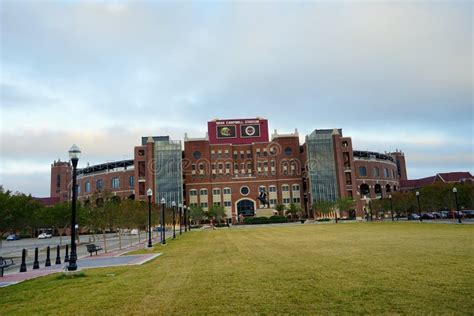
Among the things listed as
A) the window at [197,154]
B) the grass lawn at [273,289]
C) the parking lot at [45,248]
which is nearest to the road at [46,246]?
the parking lot at [45,248]

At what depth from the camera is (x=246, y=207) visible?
10144 cm

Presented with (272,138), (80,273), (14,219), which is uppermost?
(272,138)

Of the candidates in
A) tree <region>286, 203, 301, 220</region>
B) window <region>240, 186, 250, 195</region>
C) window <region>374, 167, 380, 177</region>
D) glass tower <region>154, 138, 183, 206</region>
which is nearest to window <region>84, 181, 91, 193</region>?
glass tower <region>154, 138, 183, 206</region>

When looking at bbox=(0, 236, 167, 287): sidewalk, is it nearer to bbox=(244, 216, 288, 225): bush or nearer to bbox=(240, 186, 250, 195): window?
bbox=(244, 216, 288, 225): bush

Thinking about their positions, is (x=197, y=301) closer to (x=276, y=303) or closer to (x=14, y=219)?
(x=276, y=303)

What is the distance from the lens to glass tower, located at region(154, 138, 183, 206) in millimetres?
97562

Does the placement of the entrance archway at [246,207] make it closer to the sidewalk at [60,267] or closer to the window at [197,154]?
the window at [197,154]

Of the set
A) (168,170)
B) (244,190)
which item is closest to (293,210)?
(244,190)

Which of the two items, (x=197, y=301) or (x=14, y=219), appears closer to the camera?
(x=197, y=301)

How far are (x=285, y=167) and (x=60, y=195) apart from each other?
263 feet

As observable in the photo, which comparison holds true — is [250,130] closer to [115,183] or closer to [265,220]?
[265,220]

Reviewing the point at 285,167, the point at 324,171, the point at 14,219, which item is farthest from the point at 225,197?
the point at 14,219

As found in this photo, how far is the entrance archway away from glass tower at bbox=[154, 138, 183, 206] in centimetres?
1599

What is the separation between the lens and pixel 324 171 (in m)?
100
